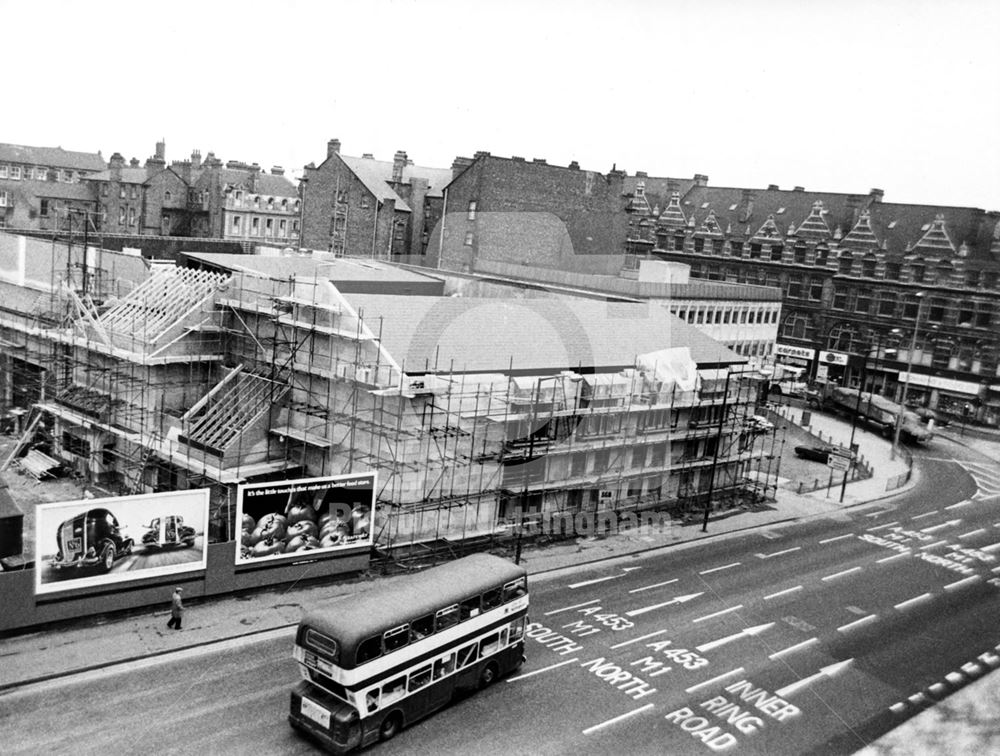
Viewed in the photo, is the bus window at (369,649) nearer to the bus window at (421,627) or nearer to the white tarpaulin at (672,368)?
the bus window at (421,627)

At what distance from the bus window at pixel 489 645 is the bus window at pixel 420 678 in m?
1.82

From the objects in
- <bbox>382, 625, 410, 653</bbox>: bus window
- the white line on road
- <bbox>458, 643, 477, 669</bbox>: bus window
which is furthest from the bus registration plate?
the white line on road

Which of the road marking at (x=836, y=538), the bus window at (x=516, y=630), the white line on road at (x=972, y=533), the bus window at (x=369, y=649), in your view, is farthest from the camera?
the white line on road at (x=972, y=533)

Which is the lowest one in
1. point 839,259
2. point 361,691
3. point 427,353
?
point 361,691

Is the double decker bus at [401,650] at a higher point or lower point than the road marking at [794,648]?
higher

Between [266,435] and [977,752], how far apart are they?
78.9 feet

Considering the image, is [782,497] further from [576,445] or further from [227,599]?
[227,599]

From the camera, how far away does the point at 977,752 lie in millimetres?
17359

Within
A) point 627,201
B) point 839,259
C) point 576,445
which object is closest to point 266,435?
point 576,445

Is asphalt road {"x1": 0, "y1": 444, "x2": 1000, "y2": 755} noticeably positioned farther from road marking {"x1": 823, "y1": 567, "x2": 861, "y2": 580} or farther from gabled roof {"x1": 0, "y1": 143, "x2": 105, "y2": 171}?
gabled roof {"x1": 0, "y1": 143, "x2": 105, "y2": 171}

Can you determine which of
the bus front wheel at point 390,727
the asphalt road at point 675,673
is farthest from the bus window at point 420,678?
the asphalt road at point 675,673

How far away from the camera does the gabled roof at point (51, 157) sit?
105625 millimetres

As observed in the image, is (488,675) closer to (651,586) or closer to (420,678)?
(420,678)

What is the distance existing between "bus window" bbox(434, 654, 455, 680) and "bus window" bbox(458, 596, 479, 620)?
100cm
